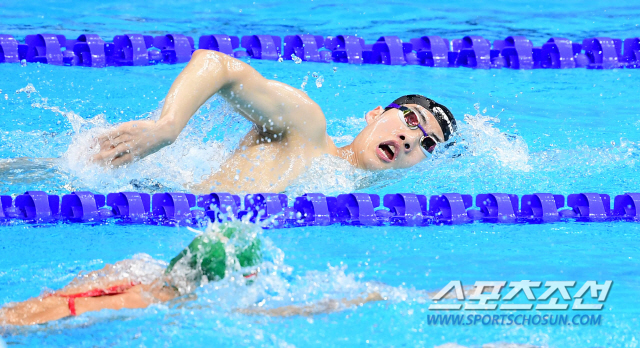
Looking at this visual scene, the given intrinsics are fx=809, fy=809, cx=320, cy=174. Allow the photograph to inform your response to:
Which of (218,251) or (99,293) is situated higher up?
(218,251)

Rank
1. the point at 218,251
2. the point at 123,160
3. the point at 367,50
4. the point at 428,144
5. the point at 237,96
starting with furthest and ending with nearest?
the point at 367,50
the point at 428,144
the point at 237,96
the point at 123,160
the point at 218,251

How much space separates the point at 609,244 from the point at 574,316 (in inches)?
31.5

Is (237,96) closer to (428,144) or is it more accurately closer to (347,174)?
(347,174)

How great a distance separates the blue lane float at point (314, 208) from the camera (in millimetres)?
3076

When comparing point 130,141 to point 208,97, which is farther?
point 208,97

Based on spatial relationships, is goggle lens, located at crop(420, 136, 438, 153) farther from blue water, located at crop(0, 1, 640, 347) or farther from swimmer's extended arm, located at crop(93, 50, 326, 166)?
swimmer's extended arm, located at crop(93, 50, 326, 166)

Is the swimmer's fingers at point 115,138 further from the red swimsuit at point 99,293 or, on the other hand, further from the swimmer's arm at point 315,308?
the swimmer's arm at point 315,308

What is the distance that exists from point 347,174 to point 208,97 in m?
0.82

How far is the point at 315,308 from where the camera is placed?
91.7 inches

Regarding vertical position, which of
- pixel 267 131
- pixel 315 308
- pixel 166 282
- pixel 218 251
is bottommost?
pixel 315 308

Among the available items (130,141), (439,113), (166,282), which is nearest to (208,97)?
(130,141)

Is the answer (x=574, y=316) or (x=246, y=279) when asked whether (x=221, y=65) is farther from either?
(x=574, y=316)

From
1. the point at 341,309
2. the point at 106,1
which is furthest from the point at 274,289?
the point at 106,1

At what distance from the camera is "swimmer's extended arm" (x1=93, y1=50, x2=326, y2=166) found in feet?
7.98
